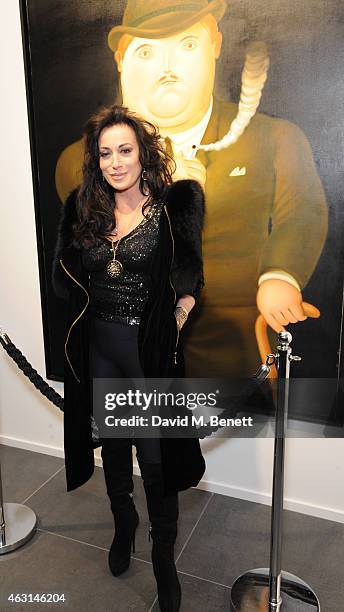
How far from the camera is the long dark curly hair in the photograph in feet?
6.26

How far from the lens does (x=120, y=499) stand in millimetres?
2240

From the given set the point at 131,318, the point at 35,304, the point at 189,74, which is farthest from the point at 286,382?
the point at 35,304

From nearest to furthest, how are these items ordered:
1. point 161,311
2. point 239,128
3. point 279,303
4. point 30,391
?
point 161,311
point 239,128
point 279,303
point 30,391

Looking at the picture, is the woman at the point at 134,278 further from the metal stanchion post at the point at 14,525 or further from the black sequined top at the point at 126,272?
the metal stanchion post at the point at 14,525

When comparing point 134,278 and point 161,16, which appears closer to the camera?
point 134,278

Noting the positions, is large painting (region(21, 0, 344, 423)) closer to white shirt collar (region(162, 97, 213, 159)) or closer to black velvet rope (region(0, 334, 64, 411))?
white shirt collar (region(162, 97, 213, 159))

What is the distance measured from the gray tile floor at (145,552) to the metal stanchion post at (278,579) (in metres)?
0.07

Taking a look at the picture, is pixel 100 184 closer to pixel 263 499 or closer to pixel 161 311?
pixel 161 311

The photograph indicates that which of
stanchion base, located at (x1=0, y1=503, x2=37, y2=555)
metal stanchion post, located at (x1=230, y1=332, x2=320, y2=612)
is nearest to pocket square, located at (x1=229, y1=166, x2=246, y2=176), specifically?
metal stanchion post, located at (x1=230, y1=332, x2=320, y2=612)

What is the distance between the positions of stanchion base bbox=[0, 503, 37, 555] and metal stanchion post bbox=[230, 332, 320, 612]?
1052 mm

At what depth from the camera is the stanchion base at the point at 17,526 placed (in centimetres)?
246

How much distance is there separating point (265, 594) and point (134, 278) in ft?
4.76

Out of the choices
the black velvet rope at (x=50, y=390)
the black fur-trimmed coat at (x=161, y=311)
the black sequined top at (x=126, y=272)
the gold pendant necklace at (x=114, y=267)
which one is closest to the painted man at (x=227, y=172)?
the black velvet rope at (x=50, y=390)

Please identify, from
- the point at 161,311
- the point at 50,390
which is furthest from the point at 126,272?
the point at 50,390
